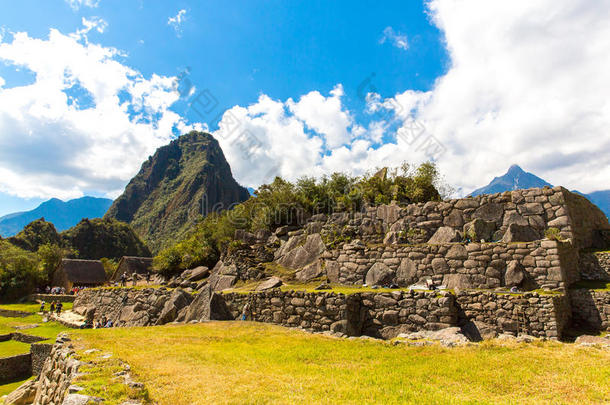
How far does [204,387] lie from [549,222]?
1511 centimetres

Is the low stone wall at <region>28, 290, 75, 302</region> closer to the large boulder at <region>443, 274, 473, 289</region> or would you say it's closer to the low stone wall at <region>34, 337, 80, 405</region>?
the low stone wall at <region>34, 337, 80, 405</region>

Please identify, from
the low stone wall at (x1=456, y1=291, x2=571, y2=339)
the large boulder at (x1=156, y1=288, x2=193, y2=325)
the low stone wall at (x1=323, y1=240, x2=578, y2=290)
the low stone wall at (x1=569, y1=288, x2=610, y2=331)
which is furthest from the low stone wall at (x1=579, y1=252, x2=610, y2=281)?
Answer: the large boulder at (x1=156, y1=288, x2=193, y2=325)

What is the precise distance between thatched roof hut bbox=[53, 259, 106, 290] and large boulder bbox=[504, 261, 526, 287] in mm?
54718

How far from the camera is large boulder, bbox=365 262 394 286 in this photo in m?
14.7

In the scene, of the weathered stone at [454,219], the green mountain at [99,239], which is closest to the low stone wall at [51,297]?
the weathered stone at [454,219]

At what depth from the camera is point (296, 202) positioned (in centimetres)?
2562

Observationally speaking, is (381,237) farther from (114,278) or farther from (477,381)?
(114,278)

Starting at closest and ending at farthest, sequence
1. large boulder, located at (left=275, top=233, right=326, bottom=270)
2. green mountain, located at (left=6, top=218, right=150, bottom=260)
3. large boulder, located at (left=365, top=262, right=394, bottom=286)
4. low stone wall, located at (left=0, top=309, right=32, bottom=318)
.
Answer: large boulder, located at (left=365, top=262, right=394, bottom=286)
large boulder, located at (left=275, top=233, right=326, bottom=270)
low stone wall, located at (left=0, top=309, right=32, bottom=318)
green mountain, located at (left=6, top=218, right=150, bottom=260)

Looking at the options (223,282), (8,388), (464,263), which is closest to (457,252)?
(464,263)

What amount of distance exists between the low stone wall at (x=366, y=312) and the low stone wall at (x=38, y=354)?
1509cm

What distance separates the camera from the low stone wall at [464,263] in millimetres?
11876

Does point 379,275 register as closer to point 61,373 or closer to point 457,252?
point 457,252

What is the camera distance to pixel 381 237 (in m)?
18.4

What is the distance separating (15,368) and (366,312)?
2127 cm
